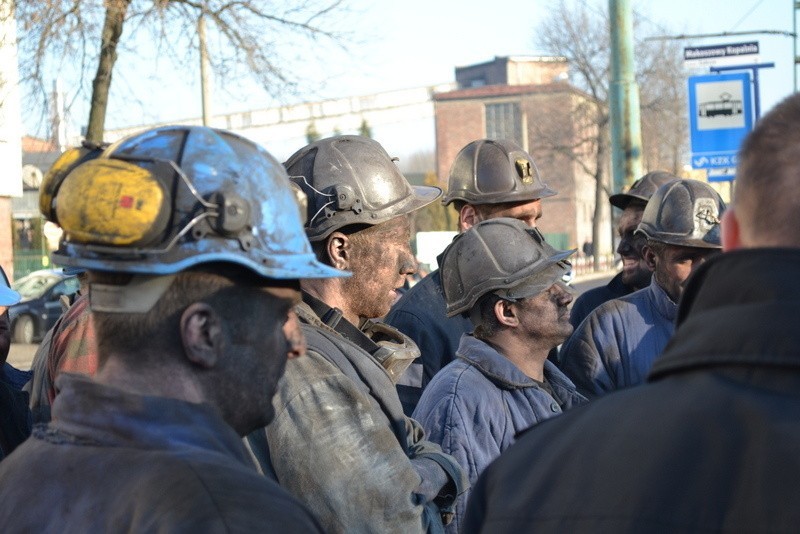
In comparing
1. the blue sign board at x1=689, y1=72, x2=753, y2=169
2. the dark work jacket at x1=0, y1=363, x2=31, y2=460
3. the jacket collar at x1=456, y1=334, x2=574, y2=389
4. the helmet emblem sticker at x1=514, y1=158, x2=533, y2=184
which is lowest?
the dark work jacket at x1=0, y1=363, x2=31, y2=460

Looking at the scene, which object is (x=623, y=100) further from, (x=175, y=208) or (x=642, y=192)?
(x=175, y=208)

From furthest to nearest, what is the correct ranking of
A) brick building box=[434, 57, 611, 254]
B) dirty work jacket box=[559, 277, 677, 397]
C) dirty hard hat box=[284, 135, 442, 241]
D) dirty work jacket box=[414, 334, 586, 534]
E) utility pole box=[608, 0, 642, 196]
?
brick building box=[434, 57, 611, 254]
utility pole box=[608, 0, 642, 196]
dirty work jacket box=[559, 277, 677, 397]
dirty work jacket box=[414, 334, 586, 534]
dirty hard hat box=[284, 135, 442, 241]

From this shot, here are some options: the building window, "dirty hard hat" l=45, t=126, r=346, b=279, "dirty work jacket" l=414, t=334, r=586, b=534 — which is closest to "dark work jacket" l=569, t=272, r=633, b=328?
"dirty work jacket" l=414, t=334, r=586, b=534

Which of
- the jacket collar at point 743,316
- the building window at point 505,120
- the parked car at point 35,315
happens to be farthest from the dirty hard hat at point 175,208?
the building window at point 505,120

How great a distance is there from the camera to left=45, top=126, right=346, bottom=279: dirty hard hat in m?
2.19

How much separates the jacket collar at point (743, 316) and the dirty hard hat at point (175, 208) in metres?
0.93

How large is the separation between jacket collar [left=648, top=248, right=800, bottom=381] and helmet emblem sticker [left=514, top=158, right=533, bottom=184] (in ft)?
15.6

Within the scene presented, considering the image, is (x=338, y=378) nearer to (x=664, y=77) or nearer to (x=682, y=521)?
(x=682, y=521)

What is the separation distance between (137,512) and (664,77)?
50175mm

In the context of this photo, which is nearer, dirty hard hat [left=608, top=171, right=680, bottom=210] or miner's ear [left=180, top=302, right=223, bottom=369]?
miner's ear [left=180, top=302, right=223, bottom=369]

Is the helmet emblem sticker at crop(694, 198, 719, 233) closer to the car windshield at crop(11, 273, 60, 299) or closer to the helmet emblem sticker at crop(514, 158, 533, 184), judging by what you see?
the helmet emblem sticker at crop(514, 158, 533, 184)

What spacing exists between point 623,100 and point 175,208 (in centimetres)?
875

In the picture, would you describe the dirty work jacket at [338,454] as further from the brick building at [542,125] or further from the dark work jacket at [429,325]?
the brick building at [542,125]

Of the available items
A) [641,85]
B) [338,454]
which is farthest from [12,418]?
[641,85]
